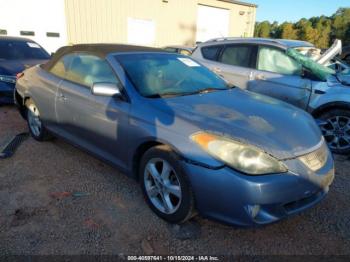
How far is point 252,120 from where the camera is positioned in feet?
9.20

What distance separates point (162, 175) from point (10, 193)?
1.68 meters

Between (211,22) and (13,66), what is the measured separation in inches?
593

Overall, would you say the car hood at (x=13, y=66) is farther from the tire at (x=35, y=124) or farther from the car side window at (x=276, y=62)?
the car side window at (x=276, y=62)

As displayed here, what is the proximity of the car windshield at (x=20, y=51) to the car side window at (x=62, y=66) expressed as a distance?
11.9 feet

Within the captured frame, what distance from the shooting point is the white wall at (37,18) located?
496 inches

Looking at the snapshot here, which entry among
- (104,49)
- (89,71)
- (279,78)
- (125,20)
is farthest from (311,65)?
(125,20)

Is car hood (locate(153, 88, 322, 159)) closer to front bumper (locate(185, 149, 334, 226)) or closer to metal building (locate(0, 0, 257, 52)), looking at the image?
front bumper (locate(185, 149, 334, 226))

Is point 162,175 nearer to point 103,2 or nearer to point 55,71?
point 55,71

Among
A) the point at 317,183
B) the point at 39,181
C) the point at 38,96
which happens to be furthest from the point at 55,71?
the point at 317,183

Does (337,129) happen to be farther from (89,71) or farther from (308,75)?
(89,71)

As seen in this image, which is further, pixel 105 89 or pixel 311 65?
pixel 311 65

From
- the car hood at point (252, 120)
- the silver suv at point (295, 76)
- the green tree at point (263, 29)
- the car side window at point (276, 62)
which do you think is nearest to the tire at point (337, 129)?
the silver suv at point (295, 76)

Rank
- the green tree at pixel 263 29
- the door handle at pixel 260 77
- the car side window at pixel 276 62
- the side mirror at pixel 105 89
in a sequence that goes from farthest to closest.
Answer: the green tree at pixel 263 29 → the door handle at pixel 260 77 → the car side window at pixel 276 62 → the side mirror at pixel 105 89

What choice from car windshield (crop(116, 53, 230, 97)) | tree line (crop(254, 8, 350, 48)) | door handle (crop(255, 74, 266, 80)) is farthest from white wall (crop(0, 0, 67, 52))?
tree line (crop(254, 8, 350, 48))
